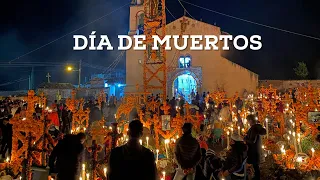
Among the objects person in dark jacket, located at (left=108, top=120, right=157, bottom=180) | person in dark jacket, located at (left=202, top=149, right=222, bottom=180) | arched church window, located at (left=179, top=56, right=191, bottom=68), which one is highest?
arched church window, located at (left=179, top=56, right=191, bottom=68)

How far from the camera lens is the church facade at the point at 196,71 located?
2747cm

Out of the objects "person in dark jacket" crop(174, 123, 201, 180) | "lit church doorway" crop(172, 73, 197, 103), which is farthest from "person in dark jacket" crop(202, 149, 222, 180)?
"lit church doorway" crop(172, 73, 197, 103)

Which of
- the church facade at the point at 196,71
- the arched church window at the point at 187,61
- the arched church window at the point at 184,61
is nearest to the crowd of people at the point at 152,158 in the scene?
the church facade at the point at 196,71

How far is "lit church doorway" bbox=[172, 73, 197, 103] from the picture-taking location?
28.0 metres

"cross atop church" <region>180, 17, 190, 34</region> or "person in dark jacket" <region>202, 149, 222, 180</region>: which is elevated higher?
"cross atop church" <region>180, 17, 190, 34</region>

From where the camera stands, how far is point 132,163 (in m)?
3.52

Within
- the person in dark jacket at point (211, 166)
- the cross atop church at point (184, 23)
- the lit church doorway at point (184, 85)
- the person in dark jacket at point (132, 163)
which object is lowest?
the person in dark jacket at point (211, 166)

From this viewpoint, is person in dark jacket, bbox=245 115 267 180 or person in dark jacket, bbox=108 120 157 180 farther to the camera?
person in dark jacket, bbox=245 115 267 180

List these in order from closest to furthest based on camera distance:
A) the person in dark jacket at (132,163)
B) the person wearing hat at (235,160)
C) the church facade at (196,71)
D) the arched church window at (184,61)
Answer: the person in dark jacket at (132,163) → the person wearing hat at (235,160) → the church facade at (196,71) → the arched church window at (184,61)

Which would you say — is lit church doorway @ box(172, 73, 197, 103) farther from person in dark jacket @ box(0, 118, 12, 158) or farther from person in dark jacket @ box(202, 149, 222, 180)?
person in dark jacket @ box(202, 149, 222, 180)

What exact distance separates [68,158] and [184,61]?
23679 millimetres

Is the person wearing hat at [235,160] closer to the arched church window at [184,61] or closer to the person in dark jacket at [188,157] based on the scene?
the person in dark jacket at [188,157]

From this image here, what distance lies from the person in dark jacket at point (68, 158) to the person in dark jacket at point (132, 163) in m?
1.61

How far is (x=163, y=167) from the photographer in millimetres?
7391
